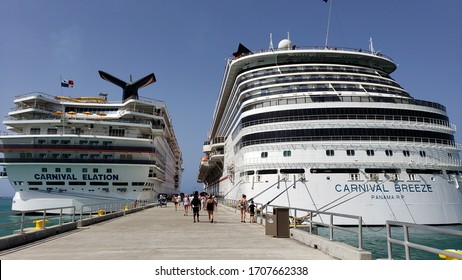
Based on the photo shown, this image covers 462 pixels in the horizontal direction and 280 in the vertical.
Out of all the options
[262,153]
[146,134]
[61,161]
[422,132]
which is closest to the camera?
[422,132]

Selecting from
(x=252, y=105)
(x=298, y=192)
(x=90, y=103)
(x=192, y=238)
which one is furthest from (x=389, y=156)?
(x=90, y=103)

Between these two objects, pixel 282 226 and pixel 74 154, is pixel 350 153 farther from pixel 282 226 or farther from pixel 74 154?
pixel 74 154

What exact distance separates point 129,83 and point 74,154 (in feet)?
65.2

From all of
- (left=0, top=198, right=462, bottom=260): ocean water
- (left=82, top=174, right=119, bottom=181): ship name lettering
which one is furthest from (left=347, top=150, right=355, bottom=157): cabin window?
(left=82, top=174, right=119, bottom=181): ship name lettering

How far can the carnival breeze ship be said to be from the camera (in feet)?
83.9

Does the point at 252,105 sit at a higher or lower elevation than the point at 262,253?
higher

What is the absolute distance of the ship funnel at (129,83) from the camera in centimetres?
5656

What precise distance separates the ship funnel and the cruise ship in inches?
381

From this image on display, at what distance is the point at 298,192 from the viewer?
2662 cm

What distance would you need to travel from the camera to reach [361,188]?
25.7 metres

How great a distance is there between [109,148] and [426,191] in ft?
116

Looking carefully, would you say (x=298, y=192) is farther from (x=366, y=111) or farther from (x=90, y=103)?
(x=90, y=103)

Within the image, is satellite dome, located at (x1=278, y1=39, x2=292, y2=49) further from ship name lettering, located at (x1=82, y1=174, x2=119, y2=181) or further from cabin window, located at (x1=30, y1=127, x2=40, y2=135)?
cabin window, located at (x1=30, y1=127, x2=40, y2=135)

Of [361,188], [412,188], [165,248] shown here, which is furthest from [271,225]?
[412,188]
